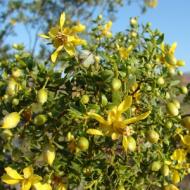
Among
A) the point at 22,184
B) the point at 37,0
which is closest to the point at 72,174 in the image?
the point at 22,184

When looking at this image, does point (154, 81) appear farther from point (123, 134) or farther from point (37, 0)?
point (37, 0)

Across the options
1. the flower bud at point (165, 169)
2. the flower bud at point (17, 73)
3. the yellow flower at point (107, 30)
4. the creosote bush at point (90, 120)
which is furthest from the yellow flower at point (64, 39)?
the yellow flower at point (107, 30)

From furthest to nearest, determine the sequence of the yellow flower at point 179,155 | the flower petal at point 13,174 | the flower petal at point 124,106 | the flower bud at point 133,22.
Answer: the flower bud at point 133,22 < the yellow flower at point 179,155 < the flower petal at point 13,174 < the flower petal at point 124,106

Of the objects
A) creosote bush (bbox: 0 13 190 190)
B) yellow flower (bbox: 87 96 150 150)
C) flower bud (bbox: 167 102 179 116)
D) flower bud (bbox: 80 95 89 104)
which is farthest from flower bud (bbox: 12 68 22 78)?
flower bud (bbox: 167 102 179 116)

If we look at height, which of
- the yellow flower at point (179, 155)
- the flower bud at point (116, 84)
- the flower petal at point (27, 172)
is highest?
the flower bud at point (116, 84)

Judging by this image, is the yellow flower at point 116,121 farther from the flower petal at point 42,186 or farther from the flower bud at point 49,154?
the flower petal at point 42,186

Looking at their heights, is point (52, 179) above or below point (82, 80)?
below

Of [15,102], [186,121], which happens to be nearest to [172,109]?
[186,121]

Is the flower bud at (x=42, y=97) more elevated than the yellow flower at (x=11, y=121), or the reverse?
the flower bud at (x=42, y=97)
